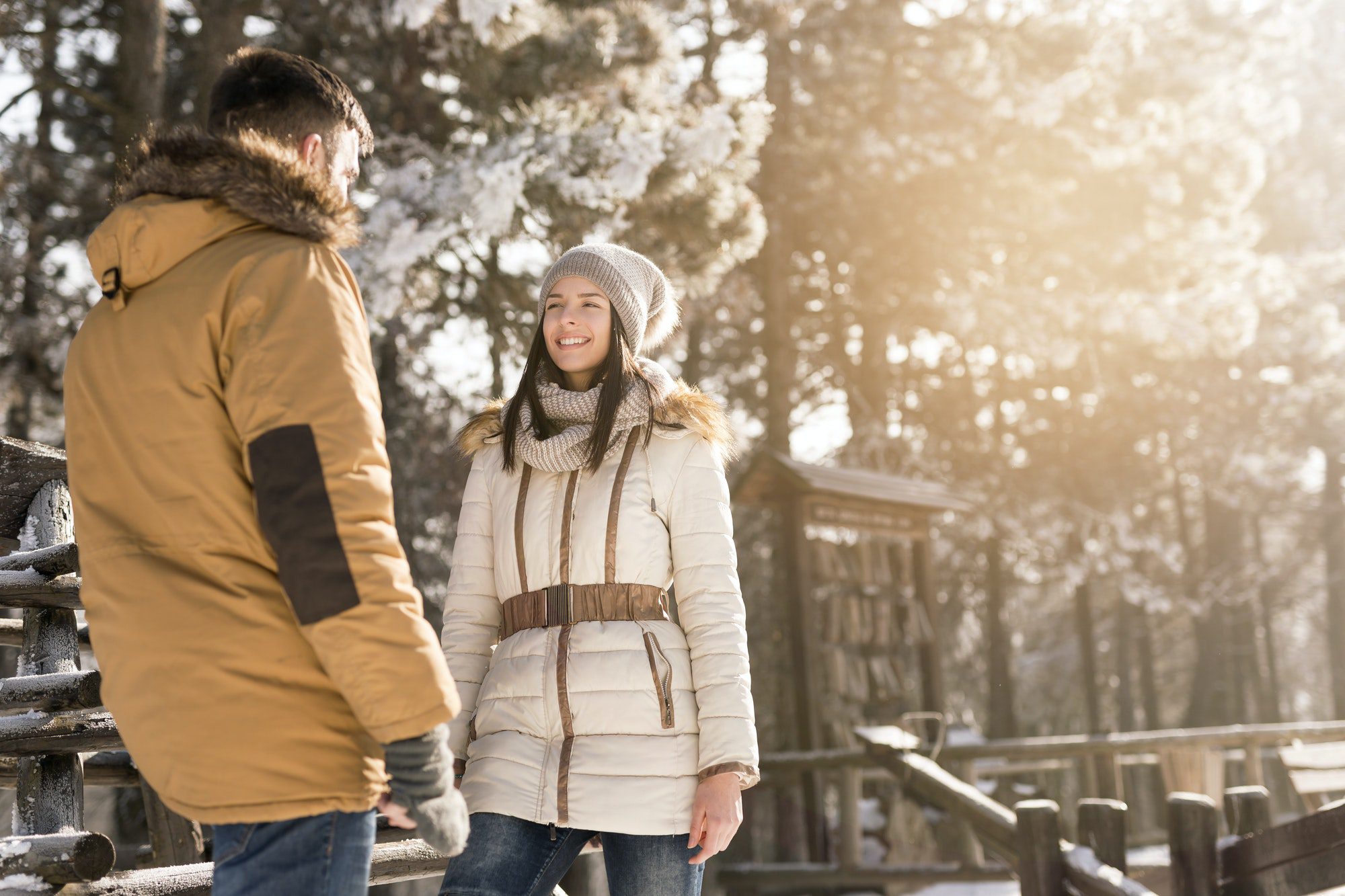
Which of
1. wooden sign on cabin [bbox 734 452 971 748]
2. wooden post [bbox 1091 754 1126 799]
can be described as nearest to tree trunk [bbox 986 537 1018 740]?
wooden post [bbox 1091 754 1126 799]

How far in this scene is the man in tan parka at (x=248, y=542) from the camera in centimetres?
164

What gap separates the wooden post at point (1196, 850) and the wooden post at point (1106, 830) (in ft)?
0.60

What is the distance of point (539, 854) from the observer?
234 cm

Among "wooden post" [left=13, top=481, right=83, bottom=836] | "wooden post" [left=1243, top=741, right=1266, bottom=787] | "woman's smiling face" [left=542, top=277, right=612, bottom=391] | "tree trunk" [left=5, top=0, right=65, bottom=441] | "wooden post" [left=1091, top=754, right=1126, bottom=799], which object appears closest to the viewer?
"woman's smiling face" [left=542, top=277, right=612, bottom=391]

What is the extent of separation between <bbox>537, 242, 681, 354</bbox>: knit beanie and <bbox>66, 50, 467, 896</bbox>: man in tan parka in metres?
0.96

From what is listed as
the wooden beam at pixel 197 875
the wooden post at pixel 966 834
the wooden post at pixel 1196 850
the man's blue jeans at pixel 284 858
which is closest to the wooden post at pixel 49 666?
the wooden beam at pixel 197 875

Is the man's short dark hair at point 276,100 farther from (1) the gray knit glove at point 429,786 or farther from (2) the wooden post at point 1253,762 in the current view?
(2) the wooden post at point 1253,762

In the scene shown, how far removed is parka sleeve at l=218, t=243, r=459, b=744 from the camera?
1.62 metres

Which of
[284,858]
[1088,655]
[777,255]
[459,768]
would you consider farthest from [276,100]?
[1088,655]

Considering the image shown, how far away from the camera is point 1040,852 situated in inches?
170

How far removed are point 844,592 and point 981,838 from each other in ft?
12.9

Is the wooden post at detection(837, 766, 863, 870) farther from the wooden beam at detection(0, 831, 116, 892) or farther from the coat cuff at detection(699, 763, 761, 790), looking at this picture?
the wooden beam at detection(0, 831, 116, 892)

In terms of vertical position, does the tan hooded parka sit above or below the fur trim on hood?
below

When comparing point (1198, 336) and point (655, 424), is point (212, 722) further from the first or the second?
point (1198, 336)
